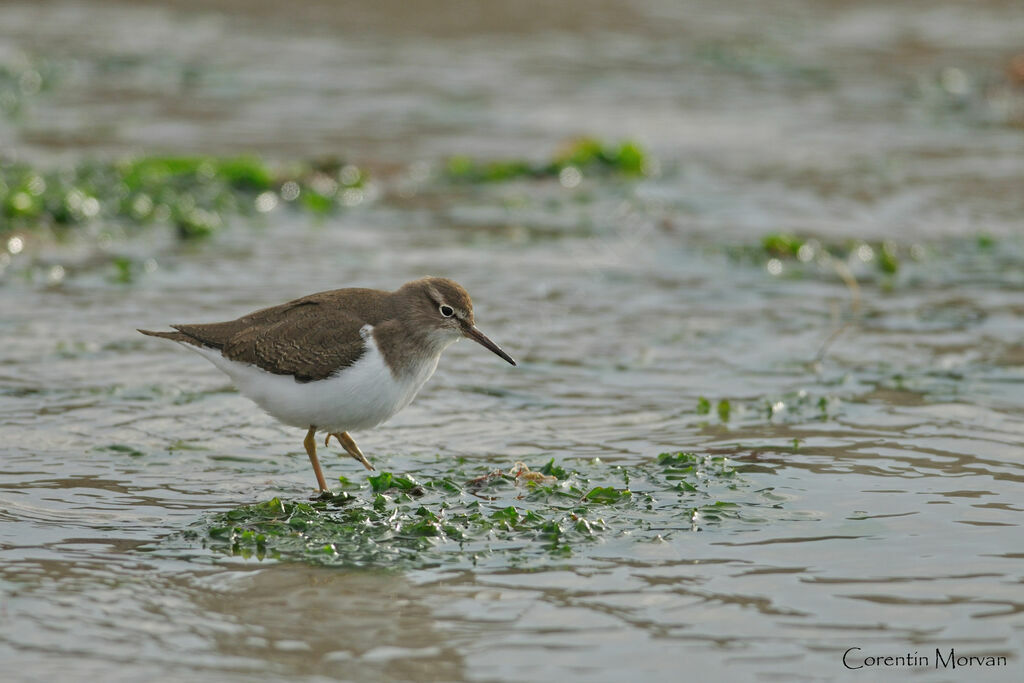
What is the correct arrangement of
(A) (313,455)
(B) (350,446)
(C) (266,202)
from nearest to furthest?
(A) (313,455)
(B) (350,446)
(C) (266,202)

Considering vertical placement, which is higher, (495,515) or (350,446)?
(350,446)

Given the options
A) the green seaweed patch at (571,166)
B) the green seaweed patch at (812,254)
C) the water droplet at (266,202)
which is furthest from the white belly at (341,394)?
the green seaweed patch at (571,166)

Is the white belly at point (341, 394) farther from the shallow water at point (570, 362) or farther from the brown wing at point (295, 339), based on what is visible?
the shallow water at point (570, 362)

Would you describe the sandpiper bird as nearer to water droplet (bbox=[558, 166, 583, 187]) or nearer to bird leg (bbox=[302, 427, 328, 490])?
bird leg (bbox=[302, 427, 328, 490])

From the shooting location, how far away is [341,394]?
6.38 m

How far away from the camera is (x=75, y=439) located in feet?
24.0

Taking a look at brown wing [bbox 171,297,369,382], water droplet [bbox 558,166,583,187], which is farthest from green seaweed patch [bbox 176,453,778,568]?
water droplet [bbox 558,166,583,187]

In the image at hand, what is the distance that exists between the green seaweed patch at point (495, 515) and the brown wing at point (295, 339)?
2.15ft

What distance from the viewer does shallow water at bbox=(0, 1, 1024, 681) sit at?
520 cm

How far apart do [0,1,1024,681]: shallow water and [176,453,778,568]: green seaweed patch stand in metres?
0.12

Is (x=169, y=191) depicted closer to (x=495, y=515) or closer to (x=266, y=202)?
(x=266, y=202)

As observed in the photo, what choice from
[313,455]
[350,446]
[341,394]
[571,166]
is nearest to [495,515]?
[341,394]

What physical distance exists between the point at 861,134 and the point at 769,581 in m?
11.6

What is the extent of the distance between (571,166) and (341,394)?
8.15 metres
